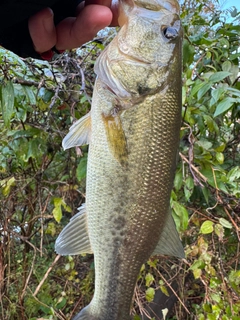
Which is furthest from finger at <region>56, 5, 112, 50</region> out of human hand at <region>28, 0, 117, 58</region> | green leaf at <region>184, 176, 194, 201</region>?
green leaf at <region>184, 176, 194, 201</region>

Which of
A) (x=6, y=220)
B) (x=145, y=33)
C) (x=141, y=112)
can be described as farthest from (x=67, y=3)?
(x=6, y=220)

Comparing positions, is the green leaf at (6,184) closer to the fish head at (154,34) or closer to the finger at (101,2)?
the fish head at (154,34)

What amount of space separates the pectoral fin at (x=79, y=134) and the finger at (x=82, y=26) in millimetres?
254

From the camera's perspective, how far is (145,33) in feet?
4.15

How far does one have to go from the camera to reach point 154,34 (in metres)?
1.28

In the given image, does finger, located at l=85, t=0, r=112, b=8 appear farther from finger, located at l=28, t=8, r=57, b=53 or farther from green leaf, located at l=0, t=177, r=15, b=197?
green leaf, located at l=0, t=177, r=15, b=197

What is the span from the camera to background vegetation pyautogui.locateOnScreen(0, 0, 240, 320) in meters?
1.77

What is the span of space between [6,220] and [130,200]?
1.44m

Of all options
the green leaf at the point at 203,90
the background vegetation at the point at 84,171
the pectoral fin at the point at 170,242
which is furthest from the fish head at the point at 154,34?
the pectoral fin at the point at 170,242

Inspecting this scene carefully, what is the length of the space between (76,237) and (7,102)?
588mm

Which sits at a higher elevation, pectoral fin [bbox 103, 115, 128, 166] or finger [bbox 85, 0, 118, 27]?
finger [bbox 85, 0, 118, 27]

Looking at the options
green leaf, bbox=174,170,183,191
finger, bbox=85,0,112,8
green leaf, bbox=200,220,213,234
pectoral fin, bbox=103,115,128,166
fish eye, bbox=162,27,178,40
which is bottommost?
green leaf, bbox=200,220,213,234

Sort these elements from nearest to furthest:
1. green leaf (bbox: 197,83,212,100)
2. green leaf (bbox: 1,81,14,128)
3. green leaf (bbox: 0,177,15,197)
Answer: green leaf (bbox: 1,81,14,128) < green leaf (bbox: 197,83,212,100) < green leaf (bbox: 0,177,15,197)

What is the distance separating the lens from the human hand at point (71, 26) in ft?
3.26
